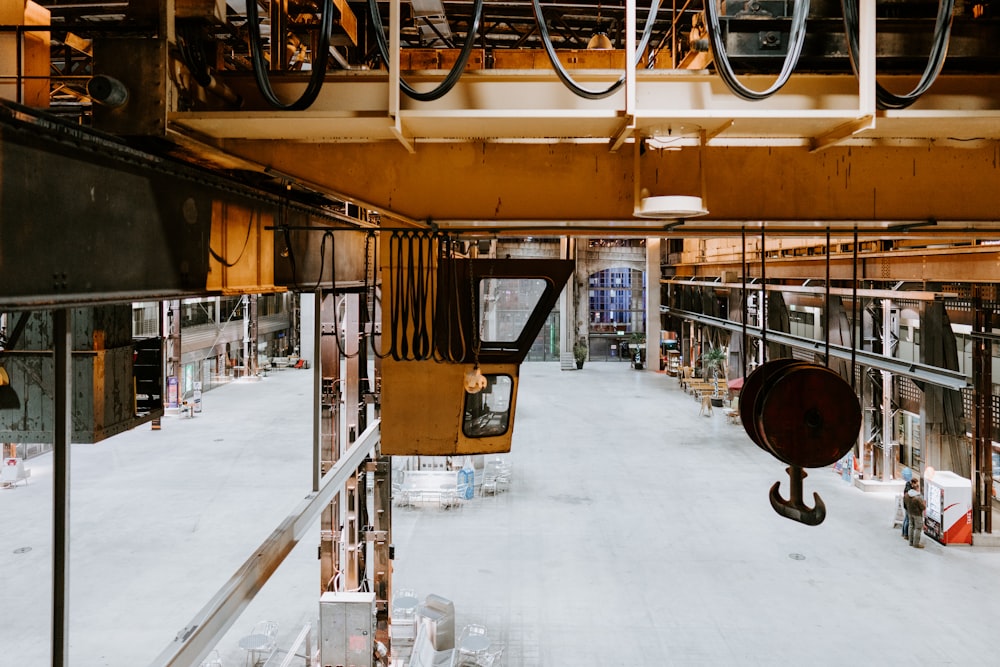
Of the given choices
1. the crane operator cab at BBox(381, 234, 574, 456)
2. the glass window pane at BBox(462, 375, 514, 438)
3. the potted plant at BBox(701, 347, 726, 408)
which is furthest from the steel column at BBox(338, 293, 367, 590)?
the potted plant at BBox(701, 347, 726, 408)

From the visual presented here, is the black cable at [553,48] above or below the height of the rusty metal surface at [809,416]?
above

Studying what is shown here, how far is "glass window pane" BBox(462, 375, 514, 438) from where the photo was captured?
6.97 meters

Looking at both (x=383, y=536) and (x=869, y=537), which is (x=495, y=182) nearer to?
(x=383, y=536)

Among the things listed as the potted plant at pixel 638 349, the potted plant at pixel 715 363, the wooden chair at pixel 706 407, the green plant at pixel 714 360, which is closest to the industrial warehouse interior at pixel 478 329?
the wooden chair at pixel 706 407

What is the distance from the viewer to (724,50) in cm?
302

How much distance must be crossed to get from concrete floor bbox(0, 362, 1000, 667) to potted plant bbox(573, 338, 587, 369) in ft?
59.2

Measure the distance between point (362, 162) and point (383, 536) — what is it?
23.4 feet

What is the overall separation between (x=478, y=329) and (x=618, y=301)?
34.7 m

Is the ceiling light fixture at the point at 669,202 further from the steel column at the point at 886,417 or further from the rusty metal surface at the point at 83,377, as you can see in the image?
the steel column at the point at 886,417

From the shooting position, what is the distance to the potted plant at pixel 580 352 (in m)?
37.2

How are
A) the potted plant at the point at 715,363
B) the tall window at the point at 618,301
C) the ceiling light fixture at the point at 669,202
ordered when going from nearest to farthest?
the ceiling light fixture at the point at 669,202 < the potted plant at the point at 715,363 < the tall window at the point at 618,301

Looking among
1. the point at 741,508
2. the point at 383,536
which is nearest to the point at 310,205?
the point at 383,536

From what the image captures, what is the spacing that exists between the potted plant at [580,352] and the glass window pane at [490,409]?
3021 centimetres

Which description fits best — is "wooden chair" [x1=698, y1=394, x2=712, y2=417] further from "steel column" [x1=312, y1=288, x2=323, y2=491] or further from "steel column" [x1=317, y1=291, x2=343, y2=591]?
"steel column" [x1=312, y1=288, x2=323, y2=491]
